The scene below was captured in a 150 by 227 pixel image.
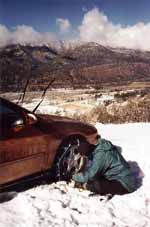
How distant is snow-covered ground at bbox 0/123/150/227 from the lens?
4527mm

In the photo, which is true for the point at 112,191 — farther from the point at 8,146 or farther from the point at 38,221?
the point at 8,146

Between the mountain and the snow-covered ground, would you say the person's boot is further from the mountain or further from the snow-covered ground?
the mountain

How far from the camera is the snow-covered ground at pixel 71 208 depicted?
178 inches

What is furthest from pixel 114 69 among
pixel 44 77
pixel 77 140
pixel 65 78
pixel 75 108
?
pixel 77 140

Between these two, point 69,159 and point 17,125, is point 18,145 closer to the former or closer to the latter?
point 17,125

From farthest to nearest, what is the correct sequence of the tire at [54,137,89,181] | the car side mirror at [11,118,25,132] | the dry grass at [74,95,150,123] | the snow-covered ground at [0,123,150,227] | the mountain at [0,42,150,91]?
the mountain at [0,42,150,91] < the dry grass at [74,95,150,123] < the tire at [54,137,89,181] < the car side mirror at [11,118,25,132] < the snow-covered ground at [0,123,150,227]

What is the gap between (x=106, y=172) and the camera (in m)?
5.43

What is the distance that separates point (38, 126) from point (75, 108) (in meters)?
9.38

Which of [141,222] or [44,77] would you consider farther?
[44,77]

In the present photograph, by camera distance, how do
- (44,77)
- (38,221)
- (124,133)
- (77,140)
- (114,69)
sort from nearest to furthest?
(38,221)
(77,140)
(124,133)
(44,77)
(114,69)

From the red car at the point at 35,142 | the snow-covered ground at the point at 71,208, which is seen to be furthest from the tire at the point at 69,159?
the snow-covered ground at the point at 71,208

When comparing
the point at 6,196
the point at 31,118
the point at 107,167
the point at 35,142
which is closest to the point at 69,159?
the point at 107,167

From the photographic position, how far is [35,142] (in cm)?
512

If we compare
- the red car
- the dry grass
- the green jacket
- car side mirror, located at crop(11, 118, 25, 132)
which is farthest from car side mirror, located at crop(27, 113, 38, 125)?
the dry grass
